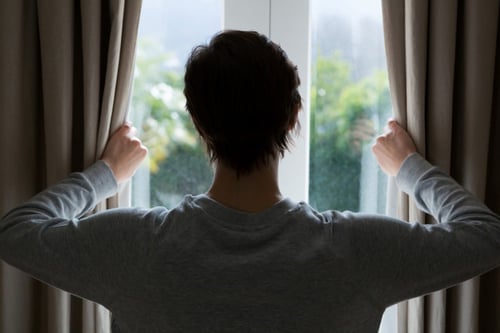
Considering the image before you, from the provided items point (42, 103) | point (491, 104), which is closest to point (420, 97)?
point (491, 104)

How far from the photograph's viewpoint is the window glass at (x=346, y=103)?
1650mm

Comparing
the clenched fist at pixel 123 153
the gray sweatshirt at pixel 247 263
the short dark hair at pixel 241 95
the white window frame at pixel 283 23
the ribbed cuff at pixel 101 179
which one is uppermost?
the white window frame at pixel 283 23

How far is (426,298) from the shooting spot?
1514 mm

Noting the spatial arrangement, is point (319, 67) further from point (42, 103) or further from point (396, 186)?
point (42, 103)

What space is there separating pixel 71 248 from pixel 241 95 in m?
0.39

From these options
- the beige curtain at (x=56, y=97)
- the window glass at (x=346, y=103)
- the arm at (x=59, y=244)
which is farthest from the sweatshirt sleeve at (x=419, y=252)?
the beige curtain at (x=56, y=97)

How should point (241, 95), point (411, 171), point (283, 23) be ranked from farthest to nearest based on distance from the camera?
point (283, 23), point (411, 171), point (241, 95)

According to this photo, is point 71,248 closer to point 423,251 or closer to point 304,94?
point 423,251

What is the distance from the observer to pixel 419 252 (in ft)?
3.53

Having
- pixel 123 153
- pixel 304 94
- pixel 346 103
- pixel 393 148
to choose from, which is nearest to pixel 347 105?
pixel 346 103

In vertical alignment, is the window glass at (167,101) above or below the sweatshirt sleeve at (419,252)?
above

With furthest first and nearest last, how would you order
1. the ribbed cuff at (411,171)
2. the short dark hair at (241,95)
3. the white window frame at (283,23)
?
the white window frame at (283,23), the ribbed cuff at (411,171), the short dark hair at (241,95)

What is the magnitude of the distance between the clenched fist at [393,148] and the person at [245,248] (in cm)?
34

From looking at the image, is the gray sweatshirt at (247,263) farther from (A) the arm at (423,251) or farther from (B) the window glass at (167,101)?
(B) the window glass at (167,101)
